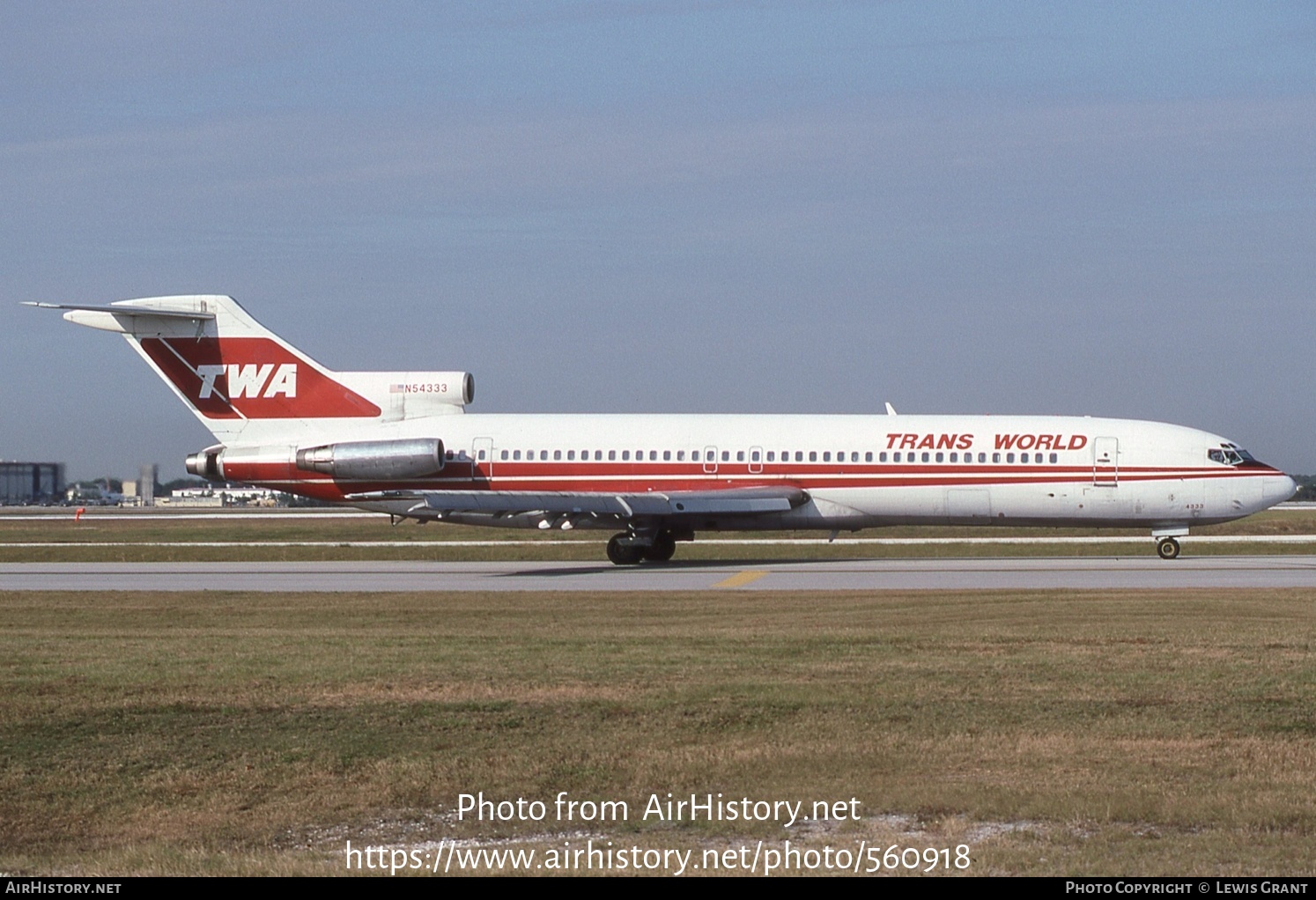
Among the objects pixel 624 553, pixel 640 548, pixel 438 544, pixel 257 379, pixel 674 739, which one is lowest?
pixel 674 739

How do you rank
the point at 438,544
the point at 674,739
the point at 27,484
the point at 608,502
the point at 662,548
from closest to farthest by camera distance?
the point at 674,739 < the point at 608,502 < the point at 662,548 < the point at 438,544 < the point at 27,484

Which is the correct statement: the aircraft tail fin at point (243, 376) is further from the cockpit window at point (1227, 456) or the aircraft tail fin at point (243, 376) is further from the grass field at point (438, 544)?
the cockpit window at point (1227, 456)

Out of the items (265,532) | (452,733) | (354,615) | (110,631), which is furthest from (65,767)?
(265,532)

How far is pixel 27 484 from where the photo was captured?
166000 mm

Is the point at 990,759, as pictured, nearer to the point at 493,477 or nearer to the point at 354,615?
the point at 354,615

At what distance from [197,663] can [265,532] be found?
132 feet

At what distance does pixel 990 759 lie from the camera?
9.88 metres

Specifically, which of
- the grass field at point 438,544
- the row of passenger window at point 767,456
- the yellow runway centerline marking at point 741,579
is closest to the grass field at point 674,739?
the yellow runway centerline marking at point 741,579

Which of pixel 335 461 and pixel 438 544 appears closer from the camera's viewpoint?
pixel 335 461

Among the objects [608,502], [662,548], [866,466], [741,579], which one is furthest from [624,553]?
[741,579]

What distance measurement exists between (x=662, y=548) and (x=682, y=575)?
5.04 metres

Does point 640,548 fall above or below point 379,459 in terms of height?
below

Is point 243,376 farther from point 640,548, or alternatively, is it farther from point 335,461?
point 640,548
